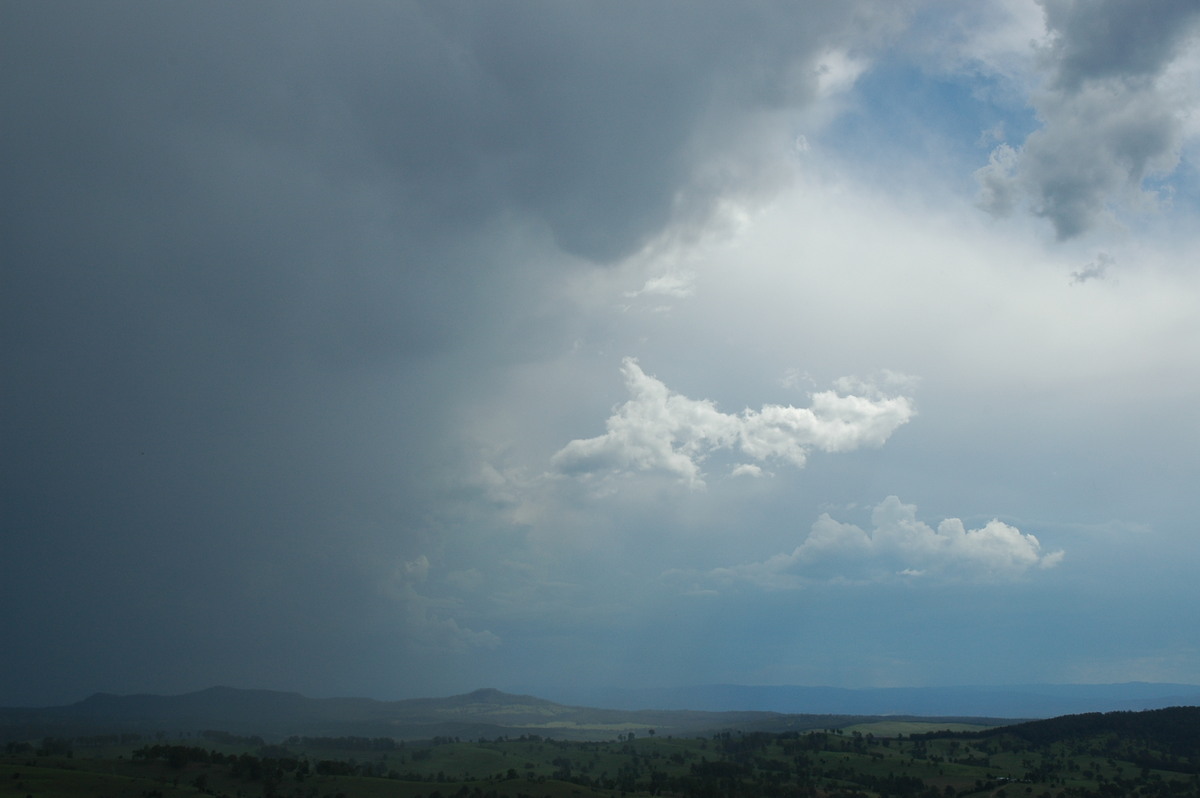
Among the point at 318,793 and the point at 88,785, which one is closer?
the point at 88,785

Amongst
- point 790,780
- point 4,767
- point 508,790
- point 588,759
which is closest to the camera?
point 4,767

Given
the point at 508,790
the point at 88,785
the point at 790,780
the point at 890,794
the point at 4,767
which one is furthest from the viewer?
the point at 790,780

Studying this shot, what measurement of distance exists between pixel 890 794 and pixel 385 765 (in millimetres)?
115124

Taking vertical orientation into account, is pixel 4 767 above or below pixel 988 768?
above

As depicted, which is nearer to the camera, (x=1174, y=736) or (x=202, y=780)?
(x=202, y=780)

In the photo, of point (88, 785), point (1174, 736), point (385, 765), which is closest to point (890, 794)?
point (1174, 736)

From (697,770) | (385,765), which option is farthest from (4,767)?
(697,770)

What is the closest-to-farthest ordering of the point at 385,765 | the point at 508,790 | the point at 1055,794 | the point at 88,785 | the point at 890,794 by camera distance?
the point at 88,785
the point at 508,790
the point at 1055,794
the point at 890,794
the point at 385,765

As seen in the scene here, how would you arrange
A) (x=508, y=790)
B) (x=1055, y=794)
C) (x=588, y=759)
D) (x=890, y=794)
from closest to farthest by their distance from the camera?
1. (x=508, y=790)
2. (x=1055, y=794)
3. (x=890, y=794)
4. (x=588, y=759)

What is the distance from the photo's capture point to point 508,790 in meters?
124

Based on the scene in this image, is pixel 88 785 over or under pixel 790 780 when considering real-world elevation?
over

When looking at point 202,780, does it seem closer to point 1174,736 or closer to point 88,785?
point 88,785

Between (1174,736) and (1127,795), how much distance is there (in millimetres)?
73901

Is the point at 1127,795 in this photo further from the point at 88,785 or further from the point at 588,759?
the point at 88,785
